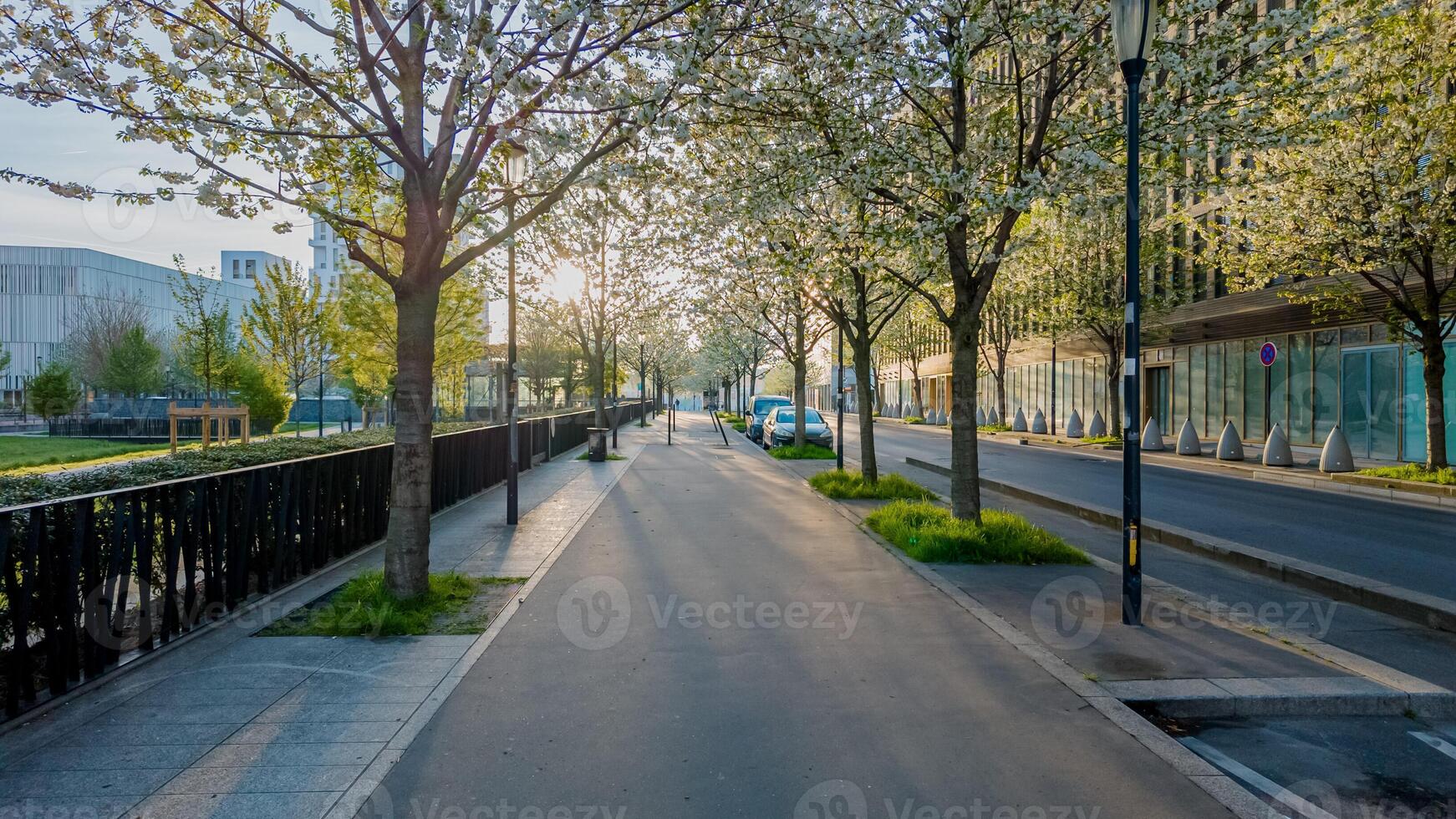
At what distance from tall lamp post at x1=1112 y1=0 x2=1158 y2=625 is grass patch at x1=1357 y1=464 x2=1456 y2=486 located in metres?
12.6

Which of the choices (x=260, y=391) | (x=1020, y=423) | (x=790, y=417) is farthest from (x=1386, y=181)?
(x=260, y=391)

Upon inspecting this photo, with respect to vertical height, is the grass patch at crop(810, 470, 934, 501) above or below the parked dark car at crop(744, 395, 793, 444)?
below

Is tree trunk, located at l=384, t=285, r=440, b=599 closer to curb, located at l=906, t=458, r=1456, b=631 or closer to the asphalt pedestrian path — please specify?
the asphalt pedestrian path

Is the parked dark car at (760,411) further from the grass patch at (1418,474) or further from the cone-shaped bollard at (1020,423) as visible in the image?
the grass patch at (1418,474)

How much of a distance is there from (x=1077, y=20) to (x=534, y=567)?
7.72 meters

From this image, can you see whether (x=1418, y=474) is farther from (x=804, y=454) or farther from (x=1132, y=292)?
(x=1132, y=292)

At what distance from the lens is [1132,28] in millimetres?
6410

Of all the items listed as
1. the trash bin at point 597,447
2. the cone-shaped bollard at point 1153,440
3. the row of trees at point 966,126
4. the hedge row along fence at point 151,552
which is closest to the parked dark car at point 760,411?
the trash bin at point 597,447

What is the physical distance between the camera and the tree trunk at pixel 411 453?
7.02m

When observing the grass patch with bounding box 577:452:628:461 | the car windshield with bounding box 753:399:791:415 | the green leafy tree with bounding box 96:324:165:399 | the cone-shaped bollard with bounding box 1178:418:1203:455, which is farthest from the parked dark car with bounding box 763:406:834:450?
the green leafy tree with bounding box 96:324:165:399

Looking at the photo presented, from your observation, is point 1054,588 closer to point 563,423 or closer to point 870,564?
point 870,564

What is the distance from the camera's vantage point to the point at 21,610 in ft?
15.0

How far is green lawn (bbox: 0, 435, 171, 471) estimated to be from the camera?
21.9m

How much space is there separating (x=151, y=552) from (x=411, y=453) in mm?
1940
